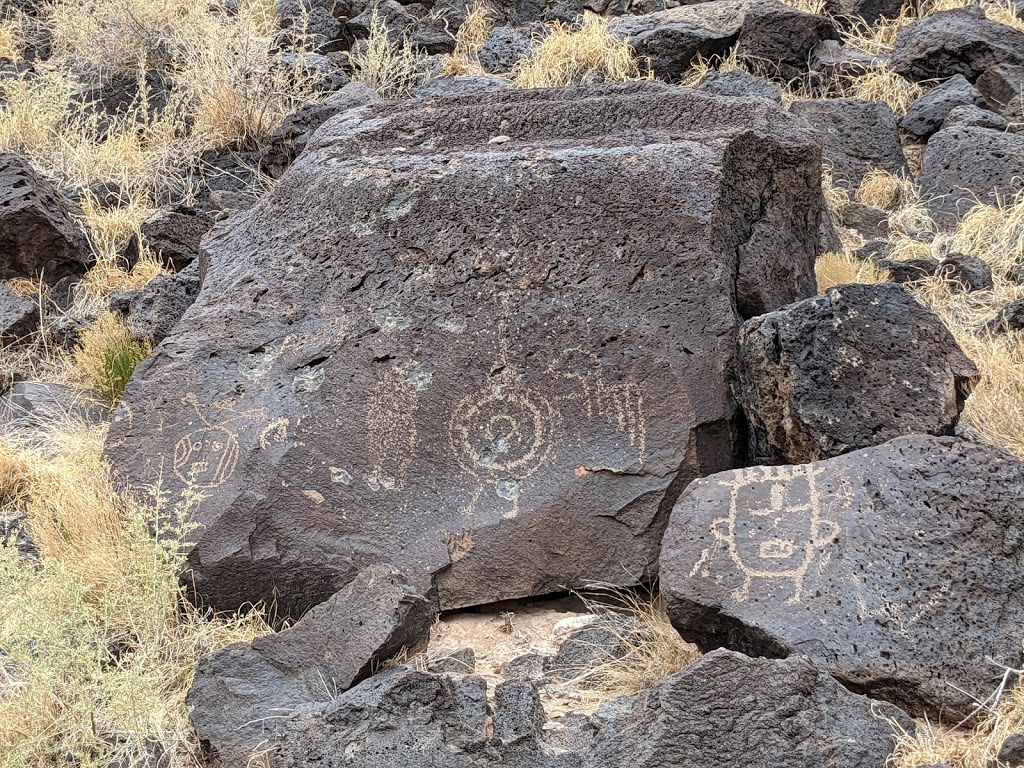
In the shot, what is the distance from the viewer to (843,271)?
5695 mm

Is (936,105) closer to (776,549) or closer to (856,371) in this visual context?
(856,371)

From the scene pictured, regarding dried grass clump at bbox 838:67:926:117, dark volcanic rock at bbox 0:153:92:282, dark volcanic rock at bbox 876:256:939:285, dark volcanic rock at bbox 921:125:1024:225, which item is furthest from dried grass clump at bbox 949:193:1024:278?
dark volcanic rock at bbox 0:153:92:282

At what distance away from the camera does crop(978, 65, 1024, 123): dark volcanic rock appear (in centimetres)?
731

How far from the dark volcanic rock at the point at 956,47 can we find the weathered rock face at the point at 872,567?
4846 millimetres

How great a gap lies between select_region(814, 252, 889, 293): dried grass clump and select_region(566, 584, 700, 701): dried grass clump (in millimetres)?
2133

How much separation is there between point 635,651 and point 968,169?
4064mm

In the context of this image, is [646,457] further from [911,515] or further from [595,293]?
[911,515]

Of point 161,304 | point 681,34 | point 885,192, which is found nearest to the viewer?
point 161,304

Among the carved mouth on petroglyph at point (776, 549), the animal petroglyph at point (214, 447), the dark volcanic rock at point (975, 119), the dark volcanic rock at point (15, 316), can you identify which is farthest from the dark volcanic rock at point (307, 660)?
the dark volcanic rock at point (975, 119)

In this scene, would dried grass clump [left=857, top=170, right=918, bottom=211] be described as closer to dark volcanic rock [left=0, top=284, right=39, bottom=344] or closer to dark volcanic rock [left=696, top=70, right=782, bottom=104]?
dark volcanic rock [left=696, top=70, right=782, bottom=104]

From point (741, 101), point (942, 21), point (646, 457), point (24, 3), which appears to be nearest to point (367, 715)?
point (646, 457)

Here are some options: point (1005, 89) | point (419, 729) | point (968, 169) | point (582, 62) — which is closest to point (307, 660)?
point (419, 729)

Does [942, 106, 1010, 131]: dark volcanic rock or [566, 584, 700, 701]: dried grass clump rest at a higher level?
[942, 106, 1010, 131]: dark volcanic rock

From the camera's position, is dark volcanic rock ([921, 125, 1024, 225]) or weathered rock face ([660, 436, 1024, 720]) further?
dark volcanic rock ([921, 125, 1024, 225])
